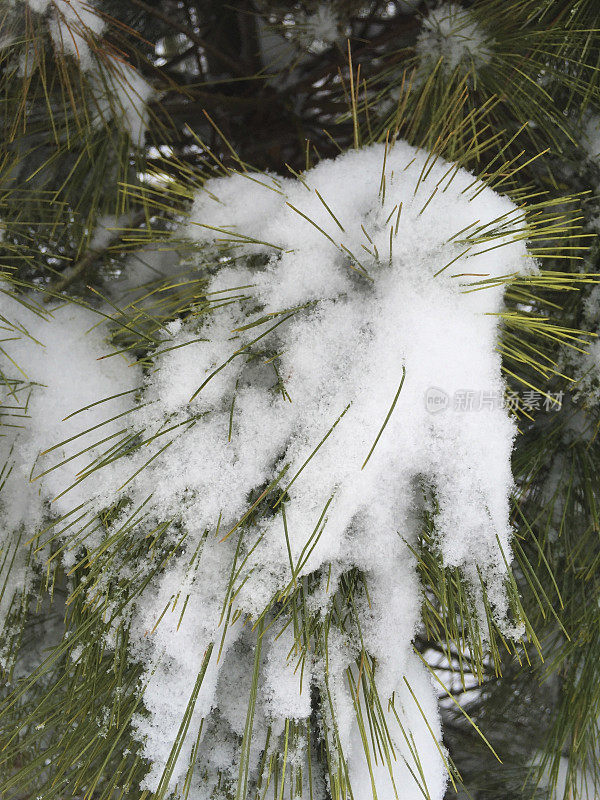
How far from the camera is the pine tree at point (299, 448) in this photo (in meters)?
0.48

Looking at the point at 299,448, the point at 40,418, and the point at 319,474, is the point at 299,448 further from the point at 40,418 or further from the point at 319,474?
the point at 40,418

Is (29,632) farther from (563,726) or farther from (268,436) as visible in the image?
(563,726)

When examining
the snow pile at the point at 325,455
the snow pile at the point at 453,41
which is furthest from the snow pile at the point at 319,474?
the snow pile at the point at 453,41

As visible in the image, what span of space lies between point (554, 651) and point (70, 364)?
0.69 metres

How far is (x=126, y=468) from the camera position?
53cm

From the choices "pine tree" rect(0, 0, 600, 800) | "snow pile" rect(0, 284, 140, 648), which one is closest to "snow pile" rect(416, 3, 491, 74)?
"pine tree" rect(0, 0, 600, 800)

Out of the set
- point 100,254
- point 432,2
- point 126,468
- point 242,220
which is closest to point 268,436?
point 126,468

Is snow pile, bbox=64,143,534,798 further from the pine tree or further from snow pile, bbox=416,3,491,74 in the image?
snow pile, bbox=416,3,491,74

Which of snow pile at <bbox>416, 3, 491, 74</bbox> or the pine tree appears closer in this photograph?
the pine tree

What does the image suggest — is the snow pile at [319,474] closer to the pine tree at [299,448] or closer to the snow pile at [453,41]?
the pine tree at [299,448]

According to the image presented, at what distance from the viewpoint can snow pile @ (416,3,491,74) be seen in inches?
27.2

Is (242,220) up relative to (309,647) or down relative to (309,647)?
up

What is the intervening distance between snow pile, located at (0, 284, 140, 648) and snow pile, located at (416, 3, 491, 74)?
20.4 inches

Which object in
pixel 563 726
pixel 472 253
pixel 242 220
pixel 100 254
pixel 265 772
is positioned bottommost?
pixel 265 772
